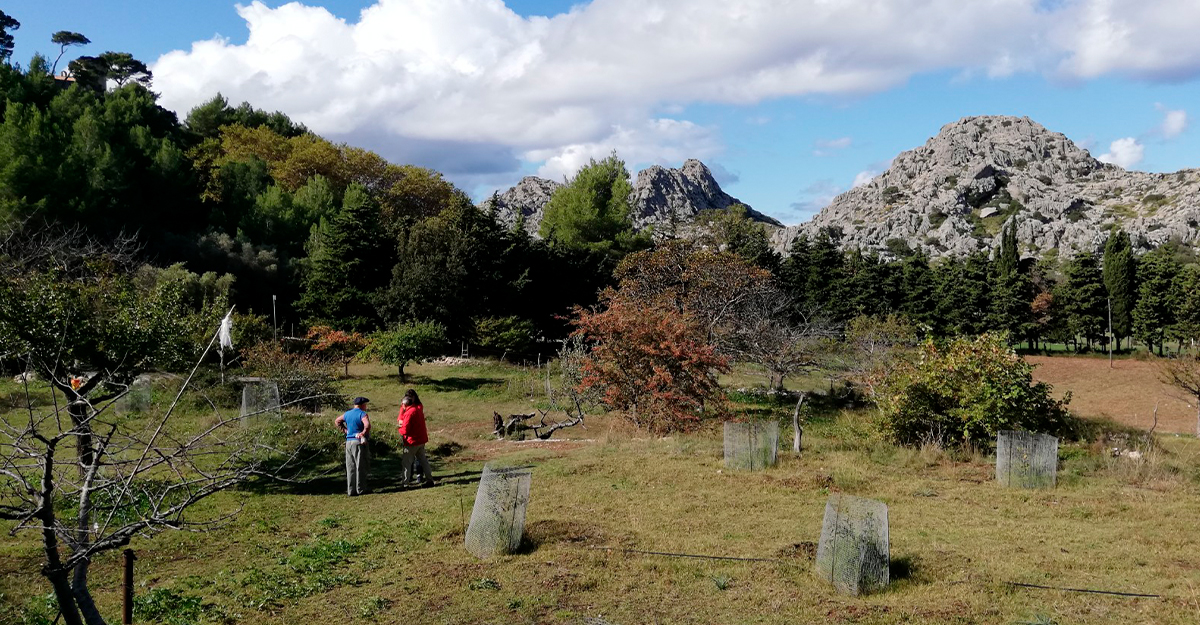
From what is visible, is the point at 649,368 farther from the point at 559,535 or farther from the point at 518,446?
the point at 559,535

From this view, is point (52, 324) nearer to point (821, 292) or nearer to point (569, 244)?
point (569, 244)

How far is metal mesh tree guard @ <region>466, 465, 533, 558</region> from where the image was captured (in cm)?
876

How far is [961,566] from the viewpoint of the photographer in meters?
8.34

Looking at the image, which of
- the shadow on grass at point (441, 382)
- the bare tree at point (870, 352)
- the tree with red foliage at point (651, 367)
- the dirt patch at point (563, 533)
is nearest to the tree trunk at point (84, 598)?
the dirt patch at point (563, 533)

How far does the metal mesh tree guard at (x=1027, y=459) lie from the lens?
12.5 meters

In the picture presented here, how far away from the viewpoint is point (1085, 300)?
55.2 metres

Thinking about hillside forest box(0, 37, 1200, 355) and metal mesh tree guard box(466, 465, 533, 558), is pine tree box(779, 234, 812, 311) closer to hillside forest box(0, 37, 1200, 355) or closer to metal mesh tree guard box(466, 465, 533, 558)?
hillside forest box(0, 37, 1200, 355)

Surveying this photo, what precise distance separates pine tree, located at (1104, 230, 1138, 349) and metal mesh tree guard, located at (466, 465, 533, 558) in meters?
58.9

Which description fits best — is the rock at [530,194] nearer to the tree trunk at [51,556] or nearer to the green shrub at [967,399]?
the green shrub at [967,399]

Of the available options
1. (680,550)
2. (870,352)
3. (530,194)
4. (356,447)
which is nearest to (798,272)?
(870,352)

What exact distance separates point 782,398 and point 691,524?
1689 cm

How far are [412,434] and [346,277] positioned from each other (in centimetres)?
2799

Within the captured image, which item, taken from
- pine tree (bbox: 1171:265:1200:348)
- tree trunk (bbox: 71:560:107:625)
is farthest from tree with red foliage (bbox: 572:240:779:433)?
pine tree (bbox: 1171:265:1200:348)

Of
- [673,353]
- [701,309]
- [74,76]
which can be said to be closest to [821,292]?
[701,309]
